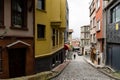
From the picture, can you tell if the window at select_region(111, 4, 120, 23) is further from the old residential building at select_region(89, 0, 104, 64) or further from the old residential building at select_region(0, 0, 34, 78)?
the old residential building at select_region(0, 0, 34, 78)

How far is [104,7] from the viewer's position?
32.1 meters

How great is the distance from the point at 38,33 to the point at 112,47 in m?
9.02

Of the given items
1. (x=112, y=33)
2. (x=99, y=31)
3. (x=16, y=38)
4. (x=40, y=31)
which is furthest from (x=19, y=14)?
(x=99, y=31)

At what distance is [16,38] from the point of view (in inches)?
739

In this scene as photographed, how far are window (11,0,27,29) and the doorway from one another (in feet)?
5.88

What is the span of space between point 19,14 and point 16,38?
195cm

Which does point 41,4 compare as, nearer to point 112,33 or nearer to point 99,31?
point 112,33

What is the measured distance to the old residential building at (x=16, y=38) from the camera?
17656 mm

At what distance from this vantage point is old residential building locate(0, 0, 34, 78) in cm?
1766

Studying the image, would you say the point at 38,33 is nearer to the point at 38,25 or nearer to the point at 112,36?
the point at 38,25

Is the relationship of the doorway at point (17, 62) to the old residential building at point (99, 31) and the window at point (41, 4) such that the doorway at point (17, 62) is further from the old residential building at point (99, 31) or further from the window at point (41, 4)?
the old residential building at point (99, 31)

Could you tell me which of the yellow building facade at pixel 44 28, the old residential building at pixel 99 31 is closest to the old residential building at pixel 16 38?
the yellow building facade at pixel 44 28

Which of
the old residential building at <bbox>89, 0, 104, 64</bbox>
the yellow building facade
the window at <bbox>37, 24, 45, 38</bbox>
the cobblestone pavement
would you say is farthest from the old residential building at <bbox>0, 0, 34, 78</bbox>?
the old residential building at <bbox>89, 0, 104, 64</bbox>

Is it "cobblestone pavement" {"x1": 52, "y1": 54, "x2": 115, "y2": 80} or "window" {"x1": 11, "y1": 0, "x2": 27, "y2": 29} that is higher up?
"window" {"x1": 11, "y1": 0, "x2": 27, "y2": 29}
